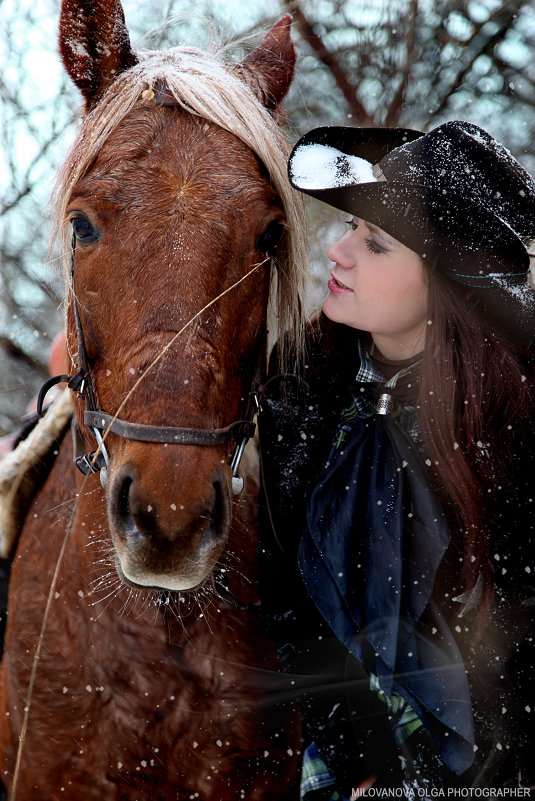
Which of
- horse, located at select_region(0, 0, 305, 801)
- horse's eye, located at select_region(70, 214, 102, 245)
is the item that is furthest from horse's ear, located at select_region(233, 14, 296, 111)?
horse's eye, located at select_region(70, 214, 102, 245)

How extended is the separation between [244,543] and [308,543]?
29 cm

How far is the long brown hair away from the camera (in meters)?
1.55

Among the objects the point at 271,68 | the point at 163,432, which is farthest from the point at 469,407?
the point at 271,68

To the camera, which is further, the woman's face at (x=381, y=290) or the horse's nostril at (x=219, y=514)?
the woman's face at (x=381, y=290)

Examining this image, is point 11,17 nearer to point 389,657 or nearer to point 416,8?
point 416,8

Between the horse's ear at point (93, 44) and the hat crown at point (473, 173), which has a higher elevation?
the horse's ear at point (93, 44)

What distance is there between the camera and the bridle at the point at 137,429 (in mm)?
1252

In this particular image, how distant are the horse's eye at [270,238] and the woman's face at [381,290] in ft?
0.58

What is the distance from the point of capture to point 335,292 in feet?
5.71

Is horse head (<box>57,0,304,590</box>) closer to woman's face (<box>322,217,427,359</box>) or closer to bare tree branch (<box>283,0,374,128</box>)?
woman's face (<box>322,217,427,359</box>)

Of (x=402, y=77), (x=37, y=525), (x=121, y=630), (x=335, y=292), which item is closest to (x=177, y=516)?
(x=121, y=630)

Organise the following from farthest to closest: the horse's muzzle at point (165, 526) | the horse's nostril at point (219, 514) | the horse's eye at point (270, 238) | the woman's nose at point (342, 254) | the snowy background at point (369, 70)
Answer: the snowy background at point (369, 70) < the woman's nose at point (342, 254) < the horse's eye at point (270, 238) < the horse's nostril at point (219, 514) < the horse's muzzle at point (165, 526)

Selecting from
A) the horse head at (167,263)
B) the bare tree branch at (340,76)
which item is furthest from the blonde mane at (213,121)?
the bare tree branch at (340,76)

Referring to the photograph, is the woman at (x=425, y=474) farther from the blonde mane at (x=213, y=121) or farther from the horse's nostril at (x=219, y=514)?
the horse's nostril at (x=219, y=514)
